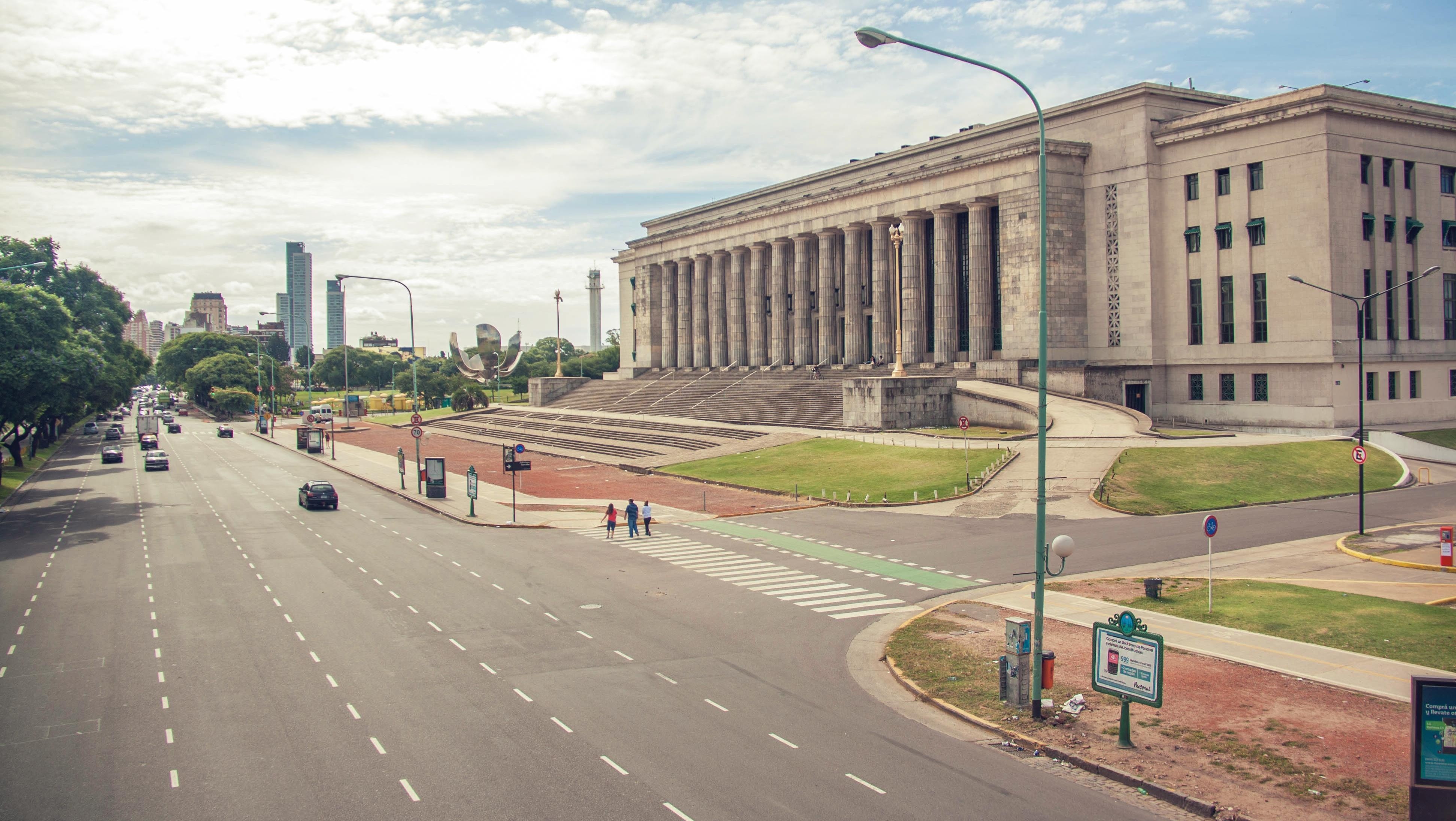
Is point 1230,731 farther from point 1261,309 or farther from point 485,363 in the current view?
point 485,363

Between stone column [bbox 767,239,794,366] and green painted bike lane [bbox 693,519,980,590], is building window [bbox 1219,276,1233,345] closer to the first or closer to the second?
green painted bike lane [bbox 693,519,980,590]

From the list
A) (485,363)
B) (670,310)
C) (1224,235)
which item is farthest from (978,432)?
(485,363)

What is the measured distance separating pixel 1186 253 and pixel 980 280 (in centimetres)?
1451

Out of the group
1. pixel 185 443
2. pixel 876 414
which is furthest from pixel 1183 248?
pixel 185 443

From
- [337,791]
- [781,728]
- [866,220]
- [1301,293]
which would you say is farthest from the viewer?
[866,220]

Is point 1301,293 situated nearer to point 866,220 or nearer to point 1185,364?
point 1185,364

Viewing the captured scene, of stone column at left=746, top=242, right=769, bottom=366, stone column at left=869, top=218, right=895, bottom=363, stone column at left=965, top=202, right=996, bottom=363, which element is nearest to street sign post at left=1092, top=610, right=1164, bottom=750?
stone column at left=965, top=202, right=996, bottom=363

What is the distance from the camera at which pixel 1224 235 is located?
193 ft

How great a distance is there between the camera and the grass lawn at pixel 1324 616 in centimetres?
1814

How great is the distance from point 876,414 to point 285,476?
129 ft

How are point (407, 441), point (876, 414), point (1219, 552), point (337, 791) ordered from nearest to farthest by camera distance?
1. point (337, 791)
2. point (1219, 552)
3. point (876, 414)
4. point (407, 441)

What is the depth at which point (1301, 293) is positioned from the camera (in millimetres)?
54281

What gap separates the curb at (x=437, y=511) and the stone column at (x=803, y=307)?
4320 cm

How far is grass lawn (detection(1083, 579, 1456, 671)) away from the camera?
1814 cm
